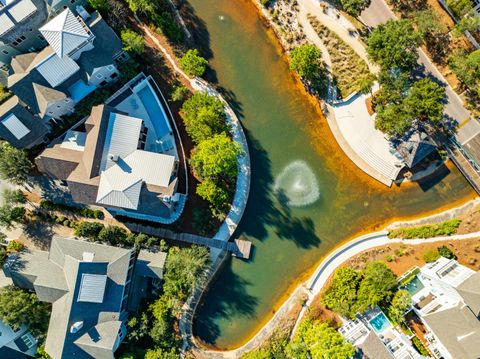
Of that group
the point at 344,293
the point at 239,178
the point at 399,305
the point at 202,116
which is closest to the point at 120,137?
the point at 202,116

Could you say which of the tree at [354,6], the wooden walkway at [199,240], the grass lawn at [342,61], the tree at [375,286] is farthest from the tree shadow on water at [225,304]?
the tree at [354,6]

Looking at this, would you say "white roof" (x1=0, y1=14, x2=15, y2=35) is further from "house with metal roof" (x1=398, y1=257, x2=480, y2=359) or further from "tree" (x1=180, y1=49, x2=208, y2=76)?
"house with metal roof" (x1=398, y1=257, x2=480, y2=359)

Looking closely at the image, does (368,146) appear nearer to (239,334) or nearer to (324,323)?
(324,323)

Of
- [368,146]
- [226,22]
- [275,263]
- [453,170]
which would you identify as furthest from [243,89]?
[453,170]

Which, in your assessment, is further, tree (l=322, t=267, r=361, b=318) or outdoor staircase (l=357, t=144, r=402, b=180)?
outdoor staircase (l=357, t=144, r=402, b=180)

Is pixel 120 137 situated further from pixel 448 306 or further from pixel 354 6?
pixel 448 306

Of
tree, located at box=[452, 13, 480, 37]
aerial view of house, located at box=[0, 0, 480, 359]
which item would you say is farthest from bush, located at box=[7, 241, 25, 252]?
tree, located at box=[452, 13, 480, 37]
